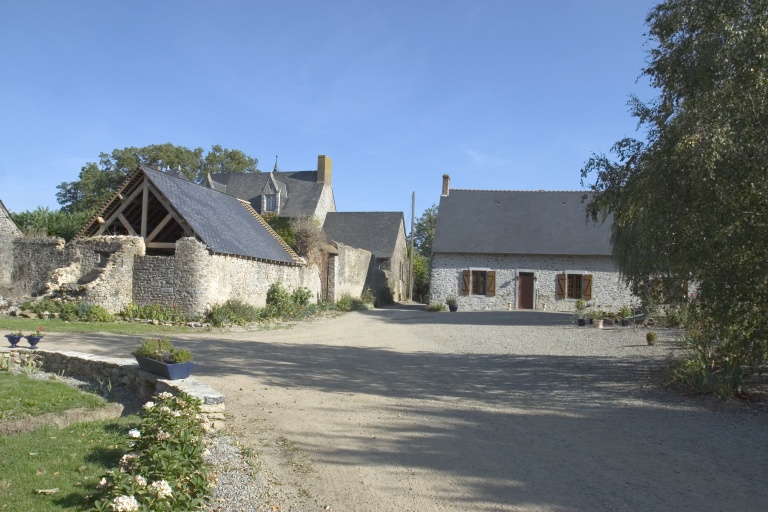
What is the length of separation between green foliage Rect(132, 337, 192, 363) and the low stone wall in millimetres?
249

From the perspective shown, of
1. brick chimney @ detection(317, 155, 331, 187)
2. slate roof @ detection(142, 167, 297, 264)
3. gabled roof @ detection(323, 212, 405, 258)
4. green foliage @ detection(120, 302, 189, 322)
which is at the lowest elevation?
green foliage @ detection(120, 302, 189, 322)

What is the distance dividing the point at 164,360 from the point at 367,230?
28177 millimetres

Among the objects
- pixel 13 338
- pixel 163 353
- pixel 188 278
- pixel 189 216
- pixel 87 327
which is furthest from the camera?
pixel 189 216

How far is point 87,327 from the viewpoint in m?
14.1

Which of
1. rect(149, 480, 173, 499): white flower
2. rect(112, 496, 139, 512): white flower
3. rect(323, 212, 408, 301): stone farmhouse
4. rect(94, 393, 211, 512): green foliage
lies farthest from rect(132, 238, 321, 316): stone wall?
rect(323, 212, 408, 301): stone farmhouse

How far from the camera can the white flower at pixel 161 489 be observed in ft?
12.0

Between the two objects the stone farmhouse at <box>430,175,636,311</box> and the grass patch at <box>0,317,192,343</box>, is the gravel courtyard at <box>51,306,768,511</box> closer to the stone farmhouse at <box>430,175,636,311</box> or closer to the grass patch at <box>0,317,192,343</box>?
the grass patch at <box>0,317,192,343</box>

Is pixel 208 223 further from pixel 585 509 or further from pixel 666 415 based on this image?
pixel 585 509

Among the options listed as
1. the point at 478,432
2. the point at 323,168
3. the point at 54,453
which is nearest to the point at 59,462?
the point at 54,453

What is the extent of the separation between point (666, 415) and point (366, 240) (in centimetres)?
2795

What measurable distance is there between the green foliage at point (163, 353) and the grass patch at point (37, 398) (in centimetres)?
75

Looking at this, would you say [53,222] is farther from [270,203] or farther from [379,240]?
[379,240]

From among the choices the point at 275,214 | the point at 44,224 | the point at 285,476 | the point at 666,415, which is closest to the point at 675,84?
the point at 666,415

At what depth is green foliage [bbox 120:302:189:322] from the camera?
1641 cm
